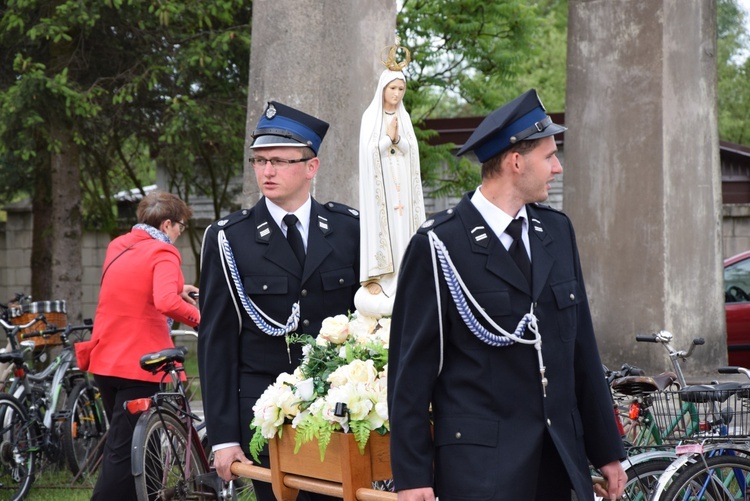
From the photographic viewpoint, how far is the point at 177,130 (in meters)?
14.3

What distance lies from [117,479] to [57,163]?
918cm

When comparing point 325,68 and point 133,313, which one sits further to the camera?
point 325,68

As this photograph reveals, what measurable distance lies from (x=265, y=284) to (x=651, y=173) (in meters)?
5.81

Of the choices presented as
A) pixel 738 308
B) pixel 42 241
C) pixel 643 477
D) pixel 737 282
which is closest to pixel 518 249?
pixel 643 477

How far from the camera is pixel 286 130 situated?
4.82 metres

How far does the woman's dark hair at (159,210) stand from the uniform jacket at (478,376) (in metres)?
3.90

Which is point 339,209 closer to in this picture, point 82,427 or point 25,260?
point 82,427

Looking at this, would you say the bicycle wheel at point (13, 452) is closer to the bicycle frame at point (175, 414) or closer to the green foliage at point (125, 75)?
the bicycle frame at point (175, 414)

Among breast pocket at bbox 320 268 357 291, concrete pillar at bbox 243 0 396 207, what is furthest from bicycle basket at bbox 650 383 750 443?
concrete pillar at bbox 243 0 396 207

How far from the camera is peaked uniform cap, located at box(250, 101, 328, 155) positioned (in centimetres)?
479

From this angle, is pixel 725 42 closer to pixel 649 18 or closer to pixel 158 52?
pixel 158 52

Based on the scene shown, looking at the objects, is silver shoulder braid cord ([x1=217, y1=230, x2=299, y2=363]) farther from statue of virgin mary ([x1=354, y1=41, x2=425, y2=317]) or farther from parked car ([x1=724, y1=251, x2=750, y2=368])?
parked car ([x1=724, y1=251, x2=750, y2=368])

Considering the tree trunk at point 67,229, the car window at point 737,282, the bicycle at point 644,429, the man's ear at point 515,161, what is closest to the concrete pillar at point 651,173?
the car window at point 737,282

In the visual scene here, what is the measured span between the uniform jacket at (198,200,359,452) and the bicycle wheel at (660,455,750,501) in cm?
182
